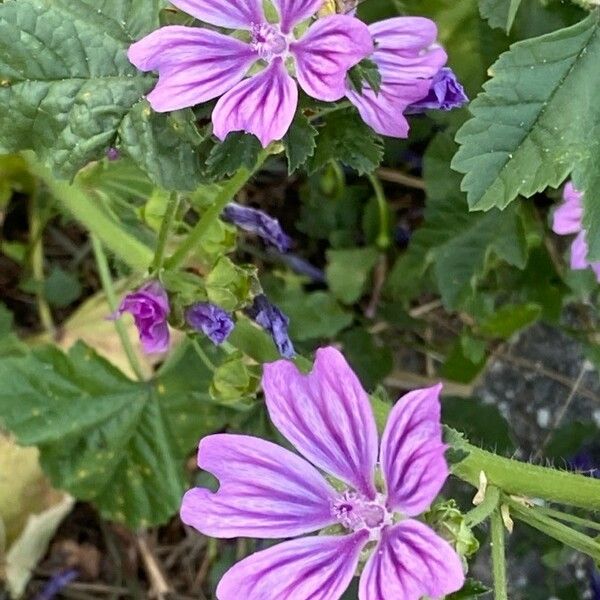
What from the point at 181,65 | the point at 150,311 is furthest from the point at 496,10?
the point at 150,311

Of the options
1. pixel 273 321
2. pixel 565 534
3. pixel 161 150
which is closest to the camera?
pixel 565 534

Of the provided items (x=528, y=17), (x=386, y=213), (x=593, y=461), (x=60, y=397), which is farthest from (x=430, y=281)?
(x=60, y=397)

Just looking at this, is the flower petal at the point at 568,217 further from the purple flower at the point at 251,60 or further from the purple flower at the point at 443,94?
the purple flower at the point at 251,60

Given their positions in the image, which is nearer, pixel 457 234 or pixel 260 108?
pixel 260 108

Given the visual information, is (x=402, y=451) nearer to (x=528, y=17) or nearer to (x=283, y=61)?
(x=283, y=61)

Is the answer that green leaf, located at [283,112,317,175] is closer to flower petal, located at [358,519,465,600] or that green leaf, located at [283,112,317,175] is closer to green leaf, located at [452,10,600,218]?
green leaf, located at [452,10,600,218]

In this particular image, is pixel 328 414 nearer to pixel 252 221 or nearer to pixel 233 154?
pixel 233 154

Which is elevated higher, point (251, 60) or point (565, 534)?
point (251, 60)

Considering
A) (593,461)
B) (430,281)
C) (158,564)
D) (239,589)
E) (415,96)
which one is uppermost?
(415,96)
